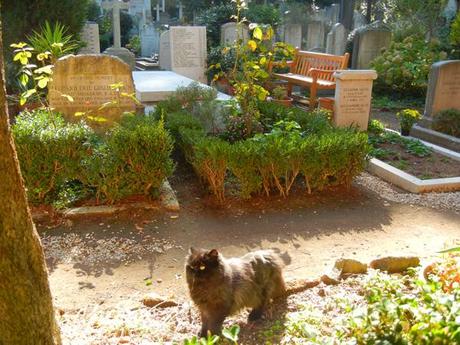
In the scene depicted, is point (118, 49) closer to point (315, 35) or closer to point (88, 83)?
point (88, 83)

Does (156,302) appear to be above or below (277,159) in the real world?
below

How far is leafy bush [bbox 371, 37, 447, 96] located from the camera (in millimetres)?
13078

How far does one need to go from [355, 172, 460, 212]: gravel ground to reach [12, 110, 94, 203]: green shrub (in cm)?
369

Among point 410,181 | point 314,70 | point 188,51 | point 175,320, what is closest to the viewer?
point 175,320

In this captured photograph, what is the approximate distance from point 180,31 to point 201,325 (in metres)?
11.3

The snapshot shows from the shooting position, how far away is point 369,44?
15.5 meters

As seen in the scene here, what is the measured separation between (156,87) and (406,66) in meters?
7.70

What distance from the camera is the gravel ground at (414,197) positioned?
19.3 ft

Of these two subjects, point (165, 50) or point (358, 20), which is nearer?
point (165, 50)

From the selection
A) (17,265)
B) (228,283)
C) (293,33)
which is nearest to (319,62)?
(293,33)

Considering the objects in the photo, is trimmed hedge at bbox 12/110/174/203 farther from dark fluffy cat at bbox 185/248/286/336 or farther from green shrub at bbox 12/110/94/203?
dark fluffy cat at bbox 185/248/286/336

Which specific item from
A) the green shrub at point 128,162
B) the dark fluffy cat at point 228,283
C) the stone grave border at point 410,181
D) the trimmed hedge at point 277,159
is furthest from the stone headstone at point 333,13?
the dark fluffy cat at point 228,283

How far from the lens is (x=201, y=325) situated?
3139 mm

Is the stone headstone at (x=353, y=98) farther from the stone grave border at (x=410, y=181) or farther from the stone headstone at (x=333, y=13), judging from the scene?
the stone headstone at (x=333, y=13)
